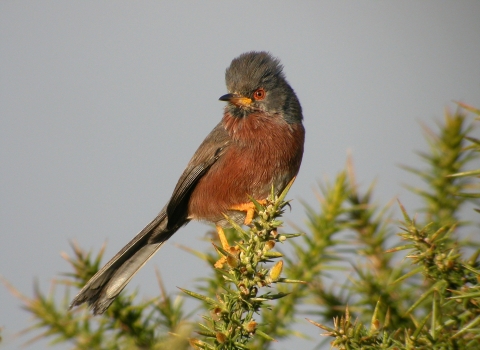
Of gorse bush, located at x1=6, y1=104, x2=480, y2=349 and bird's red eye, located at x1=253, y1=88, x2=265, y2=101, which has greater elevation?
bird's red eye, located at x1=253, y1=88, x2=265, y2=101

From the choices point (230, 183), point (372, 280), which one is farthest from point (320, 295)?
point (230, 183)

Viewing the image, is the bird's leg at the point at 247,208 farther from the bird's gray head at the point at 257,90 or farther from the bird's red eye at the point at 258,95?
the bird's red eye at the point at 258,95

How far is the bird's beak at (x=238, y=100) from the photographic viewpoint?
516cm

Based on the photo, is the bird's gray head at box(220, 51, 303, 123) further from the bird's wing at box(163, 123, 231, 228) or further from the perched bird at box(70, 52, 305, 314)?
the bird's wing at box(163, 123, 231, 228)

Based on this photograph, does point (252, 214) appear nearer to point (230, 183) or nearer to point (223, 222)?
point (230, 183)

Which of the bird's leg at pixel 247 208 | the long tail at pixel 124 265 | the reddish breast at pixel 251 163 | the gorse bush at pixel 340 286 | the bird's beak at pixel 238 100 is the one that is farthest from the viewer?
the bird's beak at pixel 238 100

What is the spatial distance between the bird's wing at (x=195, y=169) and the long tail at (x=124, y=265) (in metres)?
0.14

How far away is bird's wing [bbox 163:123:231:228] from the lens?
518cm

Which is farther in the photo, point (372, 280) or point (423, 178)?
point (423, 178)

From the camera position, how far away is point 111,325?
2926mm

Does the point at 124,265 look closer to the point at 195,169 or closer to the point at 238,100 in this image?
the point at 195,169

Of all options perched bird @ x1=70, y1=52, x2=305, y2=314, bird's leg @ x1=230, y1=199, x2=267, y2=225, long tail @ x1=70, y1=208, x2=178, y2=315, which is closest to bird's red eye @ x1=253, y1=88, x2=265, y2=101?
perched bird @ x1=70, y1=52, x2=305, y2=314

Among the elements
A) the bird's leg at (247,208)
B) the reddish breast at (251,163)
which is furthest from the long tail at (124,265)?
the bird's leg at (247,208)

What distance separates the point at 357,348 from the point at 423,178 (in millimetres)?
1607
